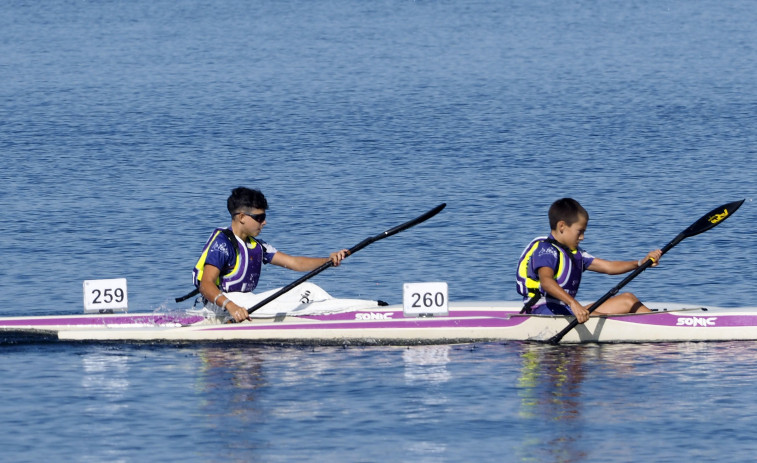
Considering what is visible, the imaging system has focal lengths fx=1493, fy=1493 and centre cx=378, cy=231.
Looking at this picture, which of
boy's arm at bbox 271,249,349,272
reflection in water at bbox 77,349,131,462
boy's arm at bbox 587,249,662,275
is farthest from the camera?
boy's arm at bbox 271,249,349,272

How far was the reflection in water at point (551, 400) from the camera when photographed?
11766mm

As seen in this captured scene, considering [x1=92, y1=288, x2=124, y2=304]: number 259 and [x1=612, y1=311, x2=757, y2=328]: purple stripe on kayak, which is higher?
[x1=92, y1=288, x2=124, y2=304]: number 259

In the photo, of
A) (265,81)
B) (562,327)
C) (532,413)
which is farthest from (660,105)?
(532,413)

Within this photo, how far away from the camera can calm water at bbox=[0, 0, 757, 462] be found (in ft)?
41.4

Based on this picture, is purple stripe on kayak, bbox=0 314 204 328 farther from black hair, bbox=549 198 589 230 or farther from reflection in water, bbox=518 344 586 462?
black hair, bbox=549 198 589 230

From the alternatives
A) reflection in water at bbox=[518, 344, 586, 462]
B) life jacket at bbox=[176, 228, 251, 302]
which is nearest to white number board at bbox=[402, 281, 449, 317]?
reflection in water at bbox=[518, 344, 586, 462]

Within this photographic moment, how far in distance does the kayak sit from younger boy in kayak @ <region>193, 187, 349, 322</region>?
394 millimetres

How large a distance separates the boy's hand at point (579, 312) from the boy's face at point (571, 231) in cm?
66

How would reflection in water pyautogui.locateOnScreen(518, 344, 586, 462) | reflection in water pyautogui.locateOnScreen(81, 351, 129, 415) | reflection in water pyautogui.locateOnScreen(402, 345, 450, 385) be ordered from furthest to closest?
1. reflection in water pyautogui.locateOnScreen(402, 345, 450, 385)
2. reflection in water pyautogui.locateOnScreen(81, 351, 129, 415)
3. reflection in water pyautogui.locateOnScreen(518, 344, 586, 462)

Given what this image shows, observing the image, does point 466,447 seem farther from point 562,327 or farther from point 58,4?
point 58,4

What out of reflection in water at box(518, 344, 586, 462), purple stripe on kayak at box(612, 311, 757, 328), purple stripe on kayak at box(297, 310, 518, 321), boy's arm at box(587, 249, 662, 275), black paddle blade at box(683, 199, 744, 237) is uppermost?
black paddle blade at box(683, 199, 744, 237)

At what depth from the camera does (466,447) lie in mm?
11891

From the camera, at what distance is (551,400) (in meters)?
13.2

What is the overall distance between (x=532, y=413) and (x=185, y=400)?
3101mm
